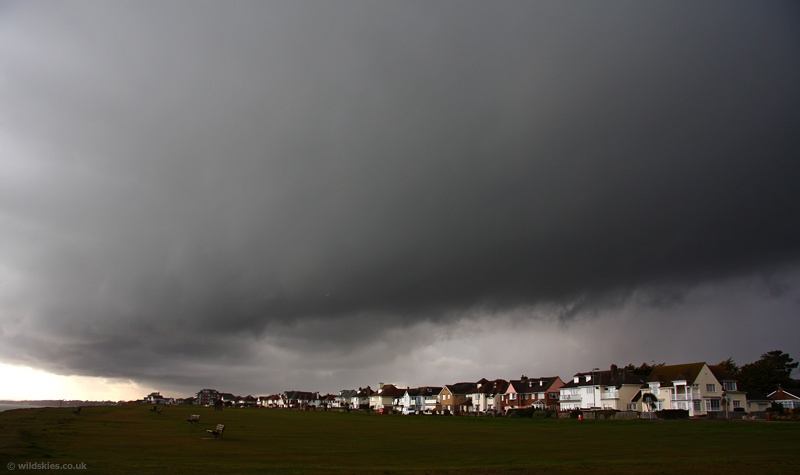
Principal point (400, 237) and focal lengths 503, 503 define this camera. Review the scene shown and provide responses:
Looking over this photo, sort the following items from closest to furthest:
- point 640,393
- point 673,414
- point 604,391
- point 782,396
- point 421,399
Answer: point 673,414 → point 640,393 → point 604,391 → point 782,396 → point 421,399

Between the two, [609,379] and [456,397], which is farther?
[456,397]

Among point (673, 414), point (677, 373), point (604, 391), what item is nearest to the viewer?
point (673, 414)

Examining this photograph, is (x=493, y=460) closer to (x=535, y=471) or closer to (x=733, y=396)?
(x=535, y=471)

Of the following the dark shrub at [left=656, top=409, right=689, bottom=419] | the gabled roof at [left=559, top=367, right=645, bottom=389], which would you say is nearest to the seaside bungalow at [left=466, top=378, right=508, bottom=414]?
the gabled roof at [left=559, top=367, right=645, bottom=389]

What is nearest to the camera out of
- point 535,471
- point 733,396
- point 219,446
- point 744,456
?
point 535,471

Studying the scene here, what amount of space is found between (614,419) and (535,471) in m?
68.5

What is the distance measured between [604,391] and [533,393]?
31.0 meters

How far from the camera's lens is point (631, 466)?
23438 millimetres

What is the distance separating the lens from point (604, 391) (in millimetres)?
111438

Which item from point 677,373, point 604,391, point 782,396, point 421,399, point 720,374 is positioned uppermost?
point 677,373

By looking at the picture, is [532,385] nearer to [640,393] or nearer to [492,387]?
[492,387]

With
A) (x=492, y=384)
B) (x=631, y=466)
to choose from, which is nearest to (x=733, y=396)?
(x=492, y=384)

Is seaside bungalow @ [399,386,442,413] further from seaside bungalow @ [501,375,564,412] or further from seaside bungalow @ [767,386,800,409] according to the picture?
→ seaside bungalow @ [767,386,800,409]

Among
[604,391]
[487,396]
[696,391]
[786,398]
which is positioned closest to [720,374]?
[696,391]
